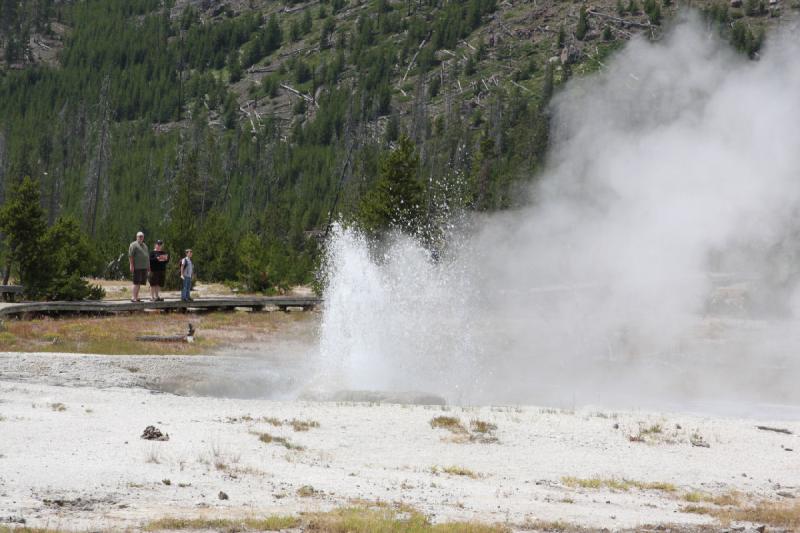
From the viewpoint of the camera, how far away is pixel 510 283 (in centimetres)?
3944

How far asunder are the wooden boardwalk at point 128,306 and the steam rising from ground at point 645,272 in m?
8.82

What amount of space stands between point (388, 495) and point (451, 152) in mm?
115430

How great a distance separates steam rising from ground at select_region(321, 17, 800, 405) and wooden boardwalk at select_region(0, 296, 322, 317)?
28.9 ft

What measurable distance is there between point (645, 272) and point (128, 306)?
18.0 m

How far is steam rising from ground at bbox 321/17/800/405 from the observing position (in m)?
23.3

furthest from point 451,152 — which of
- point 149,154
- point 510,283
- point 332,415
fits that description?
point 332,415

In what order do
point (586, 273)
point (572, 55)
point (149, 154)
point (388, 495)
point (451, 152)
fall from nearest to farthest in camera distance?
point (388, 495)
point (586, 273)
point (451, 152)
point (149, 154)
point (572, 55)

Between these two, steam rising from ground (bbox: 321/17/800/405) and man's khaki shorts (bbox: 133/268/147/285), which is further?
man's khaki shorts (bbox: 133/268/147/285)

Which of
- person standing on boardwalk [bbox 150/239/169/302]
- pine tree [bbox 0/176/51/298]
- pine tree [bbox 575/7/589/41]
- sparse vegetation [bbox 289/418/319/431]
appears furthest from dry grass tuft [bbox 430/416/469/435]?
pine tree [bbox 575/7/589/41]

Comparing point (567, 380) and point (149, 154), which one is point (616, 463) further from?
point (149, 154)

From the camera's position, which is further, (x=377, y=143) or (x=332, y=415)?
(x=377, y=143)

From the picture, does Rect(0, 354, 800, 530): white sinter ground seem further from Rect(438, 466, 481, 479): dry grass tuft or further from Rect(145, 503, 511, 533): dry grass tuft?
Rect(145, 503, 511, 533): dry grass tuft

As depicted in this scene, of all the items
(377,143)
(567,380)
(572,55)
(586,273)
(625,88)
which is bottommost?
(567,380)

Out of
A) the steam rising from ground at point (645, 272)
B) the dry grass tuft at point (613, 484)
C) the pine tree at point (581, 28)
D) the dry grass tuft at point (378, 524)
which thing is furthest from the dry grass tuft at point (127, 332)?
the pine tree at point (581, 28)
